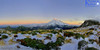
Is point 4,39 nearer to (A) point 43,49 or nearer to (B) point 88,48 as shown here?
(A) point 43,49

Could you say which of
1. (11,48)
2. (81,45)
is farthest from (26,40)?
(81,45)

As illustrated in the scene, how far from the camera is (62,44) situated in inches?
580

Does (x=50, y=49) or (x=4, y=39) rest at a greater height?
(x=4, y=39)

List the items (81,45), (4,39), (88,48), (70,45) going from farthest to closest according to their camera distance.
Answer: (4,39), (70,45), (81,45), (88,48)

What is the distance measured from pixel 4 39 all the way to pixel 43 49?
5.80m

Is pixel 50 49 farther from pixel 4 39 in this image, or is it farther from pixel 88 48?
pixel 4 39

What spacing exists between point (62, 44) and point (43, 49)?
2744 mm

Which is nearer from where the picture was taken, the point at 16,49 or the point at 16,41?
the point at 16,49

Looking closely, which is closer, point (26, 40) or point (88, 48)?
point (88, 48)

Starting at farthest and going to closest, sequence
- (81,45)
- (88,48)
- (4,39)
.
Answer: (4,39), (81,45), (88,48)

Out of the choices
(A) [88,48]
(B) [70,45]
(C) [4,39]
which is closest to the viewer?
(A) [88,48]

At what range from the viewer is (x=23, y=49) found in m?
13.1

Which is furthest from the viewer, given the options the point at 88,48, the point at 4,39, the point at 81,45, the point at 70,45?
the point at 4,39

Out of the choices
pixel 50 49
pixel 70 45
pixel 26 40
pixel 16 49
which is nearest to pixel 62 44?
pixel 70 45
